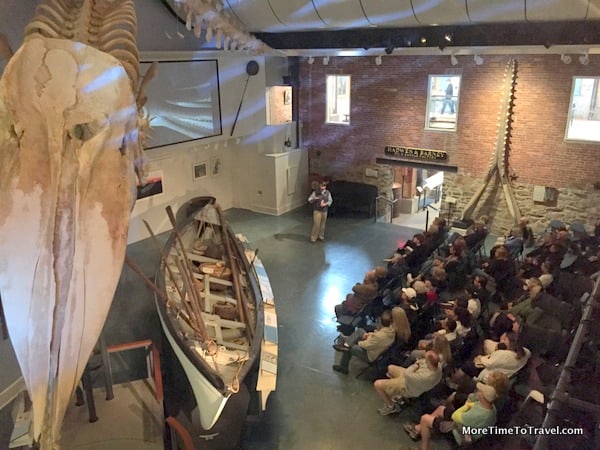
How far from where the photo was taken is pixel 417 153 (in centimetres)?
1168

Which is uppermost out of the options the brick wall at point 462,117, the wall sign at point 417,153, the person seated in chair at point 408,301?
the brick wall at point 462,117

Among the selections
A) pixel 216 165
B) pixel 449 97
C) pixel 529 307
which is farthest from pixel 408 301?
pixel 216 165

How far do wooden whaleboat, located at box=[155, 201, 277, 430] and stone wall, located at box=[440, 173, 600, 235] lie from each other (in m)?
5.40

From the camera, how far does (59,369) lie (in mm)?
1806

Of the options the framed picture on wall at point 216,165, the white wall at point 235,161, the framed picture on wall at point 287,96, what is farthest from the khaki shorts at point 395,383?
the framed picture on wall at point 287,96

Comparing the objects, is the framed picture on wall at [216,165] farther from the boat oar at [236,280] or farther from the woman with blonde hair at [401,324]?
the woman with blonde hair at [401,324]

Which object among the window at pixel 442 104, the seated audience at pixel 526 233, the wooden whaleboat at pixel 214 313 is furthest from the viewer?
the window at pixel 442 104

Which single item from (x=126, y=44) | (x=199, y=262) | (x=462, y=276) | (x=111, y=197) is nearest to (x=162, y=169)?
(x=199, y=262)

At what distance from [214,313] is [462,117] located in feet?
23.0

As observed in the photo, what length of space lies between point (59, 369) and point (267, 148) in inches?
430

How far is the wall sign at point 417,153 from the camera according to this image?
11.4m

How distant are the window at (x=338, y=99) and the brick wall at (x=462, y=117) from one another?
0.18 metres

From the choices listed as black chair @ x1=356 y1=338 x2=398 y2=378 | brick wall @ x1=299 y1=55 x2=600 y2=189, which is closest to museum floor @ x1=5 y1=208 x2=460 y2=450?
black chair @ x1=356 y1=338 x2=398 y2=378

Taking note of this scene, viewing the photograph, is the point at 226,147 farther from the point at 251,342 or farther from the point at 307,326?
the point at 251,342
